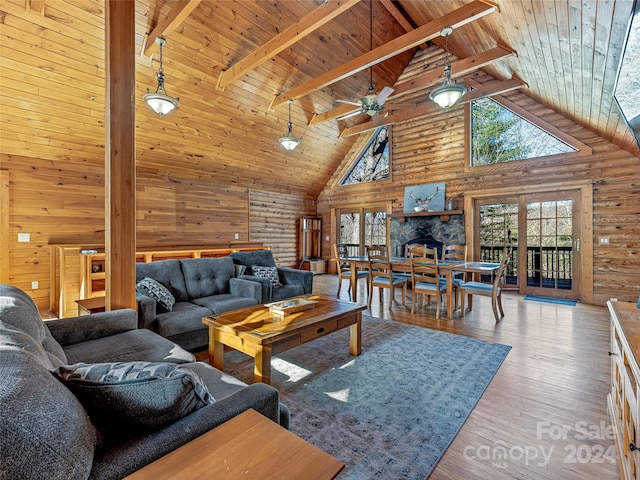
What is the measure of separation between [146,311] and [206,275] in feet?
3.70

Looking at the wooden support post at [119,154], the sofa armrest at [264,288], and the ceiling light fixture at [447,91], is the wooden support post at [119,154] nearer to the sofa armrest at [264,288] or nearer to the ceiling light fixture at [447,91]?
the sofa armrest at [264,288]

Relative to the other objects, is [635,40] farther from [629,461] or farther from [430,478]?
[430,478]

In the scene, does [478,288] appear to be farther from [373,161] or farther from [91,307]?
[373,161]

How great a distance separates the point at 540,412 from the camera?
212 centimetres

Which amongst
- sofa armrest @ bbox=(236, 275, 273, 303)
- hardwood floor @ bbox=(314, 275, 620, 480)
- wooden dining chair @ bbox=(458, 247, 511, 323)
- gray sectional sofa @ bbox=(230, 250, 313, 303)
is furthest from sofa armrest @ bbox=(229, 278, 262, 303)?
wooden dining chair @ bbox=(458, 247, 511, 323)

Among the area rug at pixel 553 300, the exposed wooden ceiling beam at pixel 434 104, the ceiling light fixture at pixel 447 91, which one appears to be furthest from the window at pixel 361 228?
the ceiling light fixture at pixel 447 91

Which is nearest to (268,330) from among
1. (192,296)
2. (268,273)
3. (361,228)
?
(192,296)

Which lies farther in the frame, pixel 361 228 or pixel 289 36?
pixel 361 228

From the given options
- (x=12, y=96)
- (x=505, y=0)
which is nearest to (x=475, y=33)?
(x=505, y=0)

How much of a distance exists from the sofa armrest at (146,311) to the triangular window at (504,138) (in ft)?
21.9

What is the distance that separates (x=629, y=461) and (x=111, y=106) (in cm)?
389

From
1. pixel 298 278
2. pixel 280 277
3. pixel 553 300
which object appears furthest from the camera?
pixel 553 300

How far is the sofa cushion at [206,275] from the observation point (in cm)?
365

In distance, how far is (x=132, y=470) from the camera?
0.83 meters
